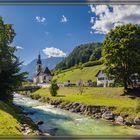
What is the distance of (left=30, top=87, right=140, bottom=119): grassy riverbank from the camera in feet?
71.3

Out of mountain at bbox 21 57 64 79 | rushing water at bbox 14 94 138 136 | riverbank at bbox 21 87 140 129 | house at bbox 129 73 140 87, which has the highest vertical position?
mountain at bbox 21 57 64 79

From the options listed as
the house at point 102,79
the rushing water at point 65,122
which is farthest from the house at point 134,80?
the rushing water at point 65,122

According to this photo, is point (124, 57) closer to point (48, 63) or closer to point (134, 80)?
point (134, 80)

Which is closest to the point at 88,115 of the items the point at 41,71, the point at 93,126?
the point at 93,126

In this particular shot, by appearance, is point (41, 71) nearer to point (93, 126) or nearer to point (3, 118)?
point (3, 118)

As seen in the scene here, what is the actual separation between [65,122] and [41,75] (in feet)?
14.2

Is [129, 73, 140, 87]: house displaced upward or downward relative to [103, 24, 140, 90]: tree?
downward

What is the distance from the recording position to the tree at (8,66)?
15.4 meters

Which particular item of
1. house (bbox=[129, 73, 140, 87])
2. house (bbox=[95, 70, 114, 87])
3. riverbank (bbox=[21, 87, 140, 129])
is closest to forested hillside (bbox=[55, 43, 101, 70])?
house (bbox=[129, 73, 140, 87])

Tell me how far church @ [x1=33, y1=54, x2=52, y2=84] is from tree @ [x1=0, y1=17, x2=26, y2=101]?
0.65 m

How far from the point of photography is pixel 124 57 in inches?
901

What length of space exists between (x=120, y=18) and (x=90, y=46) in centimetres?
142

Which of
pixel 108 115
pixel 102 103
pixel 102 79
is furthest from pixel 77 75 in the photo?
pixel 102 103

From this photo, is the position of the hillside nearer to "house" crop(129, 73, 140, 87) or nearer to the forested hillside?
the forested hillside
